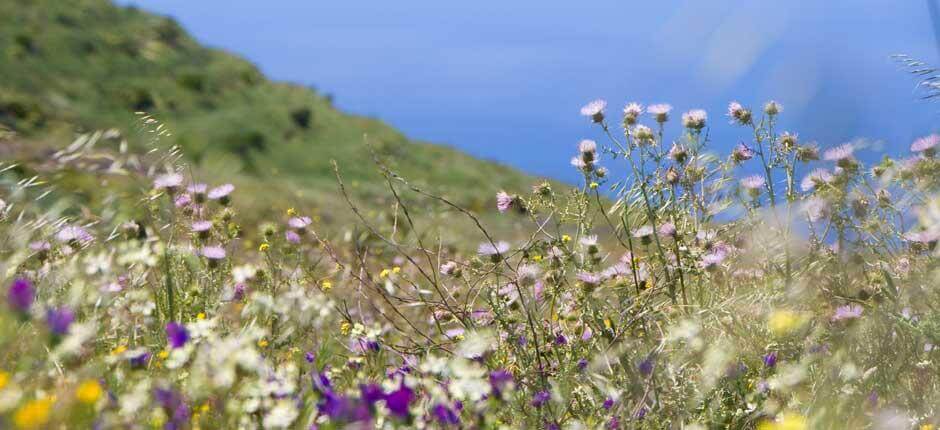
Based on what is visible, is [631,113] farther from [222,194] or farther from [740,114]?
[222,194]

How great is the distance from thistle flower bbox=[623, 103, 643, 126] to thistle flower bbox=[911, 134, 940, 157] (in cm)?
97

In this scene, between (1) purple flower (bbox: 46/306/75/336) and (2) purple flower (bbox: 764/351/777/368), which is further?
(2) purple flower (bbox: 764/351/777/368)

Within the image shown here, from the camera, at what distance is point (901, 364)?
99.9 inches

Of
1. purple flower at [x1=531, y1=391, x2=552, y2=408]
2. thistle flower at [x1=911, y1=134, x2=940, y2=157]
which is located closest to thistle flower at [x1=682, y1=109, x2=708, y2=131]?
thistle flower at [x1=911, y1=134, x2=940, y2=157]

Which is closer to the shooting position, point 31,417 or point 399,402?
point 31,417

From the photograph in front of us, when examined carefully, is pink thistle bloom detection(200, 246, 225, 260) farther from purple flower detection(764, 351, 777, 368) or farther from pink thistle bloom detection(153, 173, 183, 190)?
purple flower detection(764, 351, 777, 368)

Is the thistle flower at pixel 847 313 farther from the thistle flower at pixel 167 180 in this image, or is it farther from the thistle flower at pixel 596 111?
the thistle flower at pixel 167 180

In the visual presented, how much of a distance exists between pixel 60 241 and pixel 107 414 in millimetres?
2059

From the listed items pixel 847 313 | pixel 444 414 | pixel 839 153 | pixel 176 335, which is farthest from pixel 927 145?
pixel 176 335

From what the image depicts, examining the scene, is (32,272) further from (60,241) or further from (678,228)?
(678,228)

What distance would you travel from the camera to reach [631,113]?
3188 mm

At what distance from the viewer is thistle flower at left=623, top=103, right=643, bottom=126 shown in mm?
3176

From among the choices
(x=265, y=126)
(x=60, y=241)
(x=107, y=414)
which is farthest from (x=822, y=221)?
(x=265, y=126)

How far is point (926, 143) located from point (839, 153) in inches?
13.5
